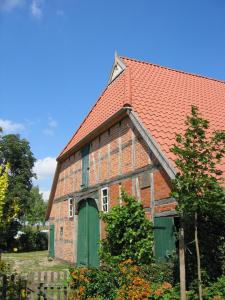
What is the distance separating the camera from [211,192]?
21.6 ft

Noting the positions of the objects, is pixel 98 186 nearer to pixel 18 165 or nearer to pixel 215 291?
pixel 215 291

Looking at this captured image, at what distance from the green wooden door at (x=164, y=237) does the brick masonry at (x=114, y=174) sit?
339 mm

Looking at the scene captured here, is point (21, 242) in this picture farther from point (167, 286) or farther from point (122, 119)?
point (167, 286)

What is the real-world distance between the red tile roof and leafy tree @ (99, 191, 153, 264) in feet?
6.94

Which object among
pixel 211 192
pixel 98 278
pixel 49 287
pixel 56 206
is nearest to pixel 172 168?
pixel 211 192

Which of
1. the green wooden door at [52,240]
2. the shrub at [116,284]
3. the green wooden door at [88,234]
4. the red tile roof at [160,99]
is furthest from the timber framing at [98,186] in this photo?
the shrub at [116,284]

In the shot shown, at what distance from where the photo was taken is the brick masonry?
10.4 meters

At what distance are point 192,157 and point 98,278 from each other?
12.2ft

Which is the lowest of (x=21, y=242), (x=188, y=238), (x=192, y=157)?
(x=21, y=242)

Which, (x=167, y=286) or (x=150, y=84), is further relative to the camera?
(x=150, y=84)

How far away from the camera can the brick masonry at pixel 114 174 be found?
34.2ft

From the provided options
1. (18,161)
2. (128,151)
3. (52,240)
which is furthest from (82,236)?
(18,161)

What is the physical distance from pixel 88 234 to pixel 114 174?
3.62 meters

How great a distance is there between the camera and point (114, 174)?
12914 millimetres
